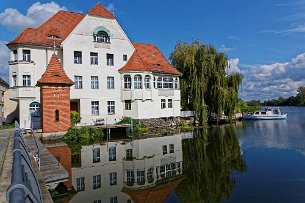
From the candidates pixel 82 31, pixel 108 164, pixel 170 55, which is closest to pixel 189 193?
pixel 108 164

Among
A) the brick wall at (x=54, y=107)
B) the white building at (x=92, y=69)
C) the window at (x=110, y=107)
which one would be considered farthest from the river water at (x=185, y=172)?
the window at (x=110, y=107)

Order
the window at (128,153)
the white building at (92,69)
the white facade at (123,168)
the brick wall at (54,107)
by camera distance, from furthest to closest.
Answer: the white building at (92,69) < the brick wall at (54,107) < the window at (128,153) < the white facade at (123,168)

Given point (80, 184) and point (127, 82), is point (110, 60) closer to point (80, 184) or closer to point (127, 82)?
point (127, 82)

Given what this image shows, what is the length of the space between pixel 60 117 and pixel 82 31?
979cm

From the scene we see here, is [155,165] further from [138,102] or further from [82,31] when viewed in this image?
[82,31]

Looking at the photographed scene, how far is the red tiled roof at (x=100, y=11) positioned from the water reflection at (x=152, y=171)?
15.4 metres

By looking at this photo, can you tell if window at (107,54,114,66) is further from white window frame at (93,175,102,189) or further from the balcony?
white window frame at (93,175,102,189)

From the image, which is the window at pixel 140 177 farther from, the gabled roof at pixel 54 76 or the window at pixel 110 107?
the window at pixel 110 107

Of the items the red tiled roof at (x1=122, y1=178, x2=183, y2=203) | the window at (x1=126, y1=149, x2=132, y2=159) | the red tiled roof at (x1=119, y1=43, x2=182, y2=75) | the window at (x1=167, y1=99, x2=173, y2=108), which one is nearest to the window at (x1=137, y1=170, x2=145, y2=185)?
the red tiled roof at (x1=122, y1=178, x2=183, y2=203)

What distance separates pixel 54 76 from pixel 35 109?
4.74m

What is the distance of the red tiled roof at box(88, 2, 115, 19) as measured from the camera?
29.4 metres

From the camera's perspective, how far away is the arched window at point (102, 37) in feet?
96.4

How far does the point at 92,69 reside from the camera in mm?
29016

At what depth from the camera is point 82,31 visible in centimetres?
2845
